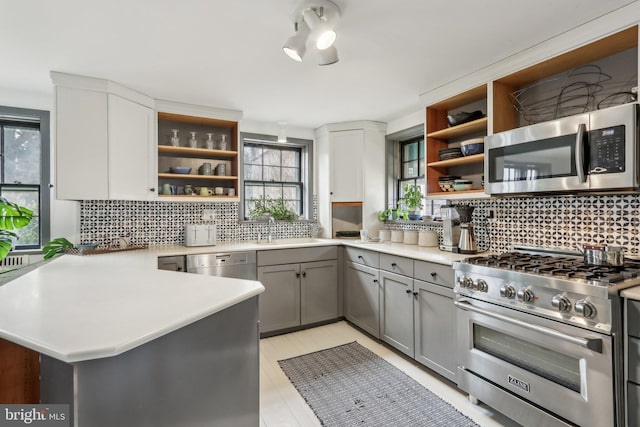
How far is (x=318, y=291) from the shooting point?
338 cm

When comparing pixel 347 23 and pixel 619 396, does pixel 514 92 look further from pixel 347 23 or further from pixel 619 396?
pixel 619 396

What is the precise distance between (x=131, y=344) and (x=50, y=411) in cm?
35

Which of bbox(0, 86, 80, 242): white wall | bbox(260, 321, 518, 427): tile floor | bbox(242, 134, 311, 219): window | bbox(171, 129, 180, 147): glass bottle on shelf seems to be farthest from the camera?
bbox(242, 134, 311, 219): window

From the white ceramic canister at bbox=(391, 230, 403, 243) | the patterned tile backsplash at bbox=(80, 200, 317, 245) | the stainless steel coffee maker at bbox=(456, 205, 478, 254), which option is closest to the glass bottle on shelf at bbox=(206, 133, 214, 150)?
the patterned tile backsplash at bbox=(80, 200, 317, 245)

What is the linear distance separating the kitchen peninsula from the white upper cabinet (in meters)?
1.22

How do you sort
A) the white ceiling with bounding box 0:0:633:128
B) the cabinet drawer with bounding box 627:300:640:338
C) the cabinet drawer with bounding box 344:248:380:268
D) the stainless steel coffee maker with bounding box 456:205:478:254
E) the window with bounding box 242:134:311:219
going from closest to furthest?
the cabinet drawer with bounding box 627:300:640:338 < the white ceiling with bounding box 0:0:633:128 < the stainless steel coffee maker with bounding box 456:205:478:254 < the cabinet drawer with bounding box 344:248:380:268 < the window with bounding box 242:134:311:219

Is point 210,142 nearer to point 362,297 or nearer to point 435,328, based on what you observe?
point 362,297

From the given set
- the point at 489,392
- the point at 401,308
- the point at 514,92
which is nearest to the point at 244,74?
the point at 514,92

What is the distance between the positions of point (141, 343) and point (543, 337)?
185 cm

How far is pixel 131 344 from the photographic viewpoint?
81cm

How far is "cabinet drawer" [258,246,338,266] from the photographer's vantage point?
3154 millimetres

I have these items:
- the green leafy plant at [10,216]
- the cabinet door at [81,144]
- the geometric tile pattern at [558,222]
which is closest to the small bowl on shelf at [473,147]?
the geometric tile pattern at [558,222]

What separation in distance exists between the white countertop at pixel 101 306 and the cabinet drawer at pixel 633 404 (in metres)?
1.72

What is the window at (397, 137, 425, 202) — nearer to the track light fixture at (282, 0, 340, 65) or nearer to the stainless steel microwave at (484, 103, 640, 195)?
the stainless steel microwave at (484, 103, 640, 195)
